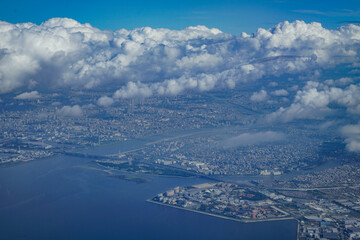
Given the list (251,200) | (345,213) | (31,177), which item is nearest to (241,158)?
(251,200)

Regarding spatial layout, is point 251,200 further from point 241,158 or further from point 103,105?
point 103,105

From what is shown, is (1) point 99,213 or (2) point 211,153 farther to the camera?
(2) point 211,153

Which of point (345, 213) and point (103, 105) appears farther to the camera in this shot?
point (103, 105)

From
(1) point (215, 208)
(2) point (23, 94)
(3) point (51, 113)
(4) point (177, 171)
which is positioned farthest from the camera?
(3) point (51, 113)

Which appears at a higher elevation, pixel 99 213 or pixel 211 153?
pixel 211 153

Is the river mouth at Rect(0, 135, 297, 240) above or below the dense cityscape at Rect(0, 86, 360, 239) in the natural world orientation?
below

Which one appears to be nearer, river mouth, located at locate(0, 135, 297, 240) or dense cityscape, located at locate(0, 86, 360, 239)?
river mouth, located at locate(0, 135, 297, 240)

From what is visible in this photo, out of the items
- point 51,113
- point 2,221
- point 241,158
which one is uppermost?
point 51,113

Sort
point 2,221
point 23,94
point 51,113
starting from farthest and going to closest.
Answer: point 51,113 → point 23,94 → point 2,221

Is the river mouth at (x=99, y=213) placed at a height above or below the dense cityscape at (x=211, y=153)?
below

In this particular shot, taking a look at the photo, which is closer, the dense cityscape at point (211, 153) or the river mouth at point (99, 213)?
the river mouth at point (99, 213)

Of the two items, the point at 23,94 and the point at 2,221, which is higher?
the point at 23,94
